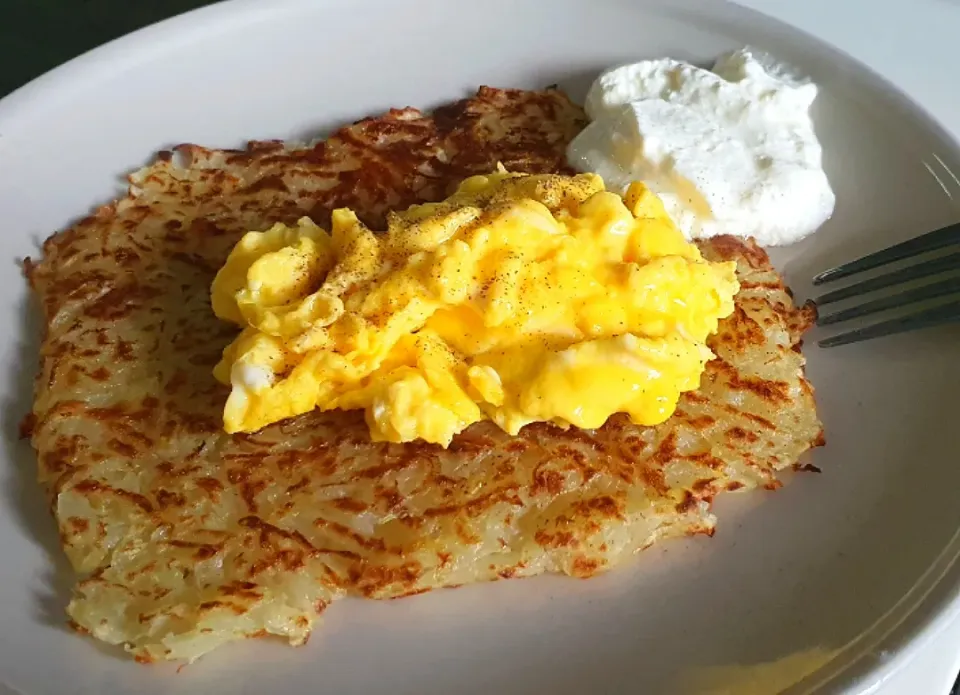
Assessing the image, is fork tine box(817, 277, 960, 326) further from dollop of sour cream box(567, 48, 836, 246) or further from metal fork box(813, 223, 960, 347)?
dollop of sour cream box(567, 48, 836, 246)

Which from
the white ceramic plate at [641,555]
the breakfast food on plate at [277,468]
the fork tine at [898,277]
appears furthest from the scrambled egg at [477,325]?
the fork tine at [898,277]

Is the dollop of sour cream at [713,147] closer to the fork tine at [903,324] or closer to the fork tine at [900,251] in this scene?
the fork tine at [900,251]

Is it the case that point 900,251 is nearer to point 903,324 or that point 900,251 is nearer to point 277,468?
point 903,324

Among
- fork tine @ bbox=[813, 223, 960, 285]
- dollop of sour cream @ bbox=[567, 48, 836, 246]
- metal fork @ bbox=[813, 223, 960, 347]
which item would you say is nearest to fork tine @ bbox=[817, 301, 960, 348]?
metal fork @ bbox=[813, 223, 960, 347]

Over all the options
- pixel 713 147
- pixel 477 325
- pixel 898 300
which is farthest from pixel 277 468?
pixel 898 300

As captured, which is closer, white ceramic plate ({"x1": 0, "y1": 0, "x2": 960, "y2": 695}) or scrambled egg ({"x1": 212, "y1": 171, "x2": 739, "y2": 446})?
white ceramic plate ({"x1": 0, "y1": 0, "x2": 960, "y2": 695})
